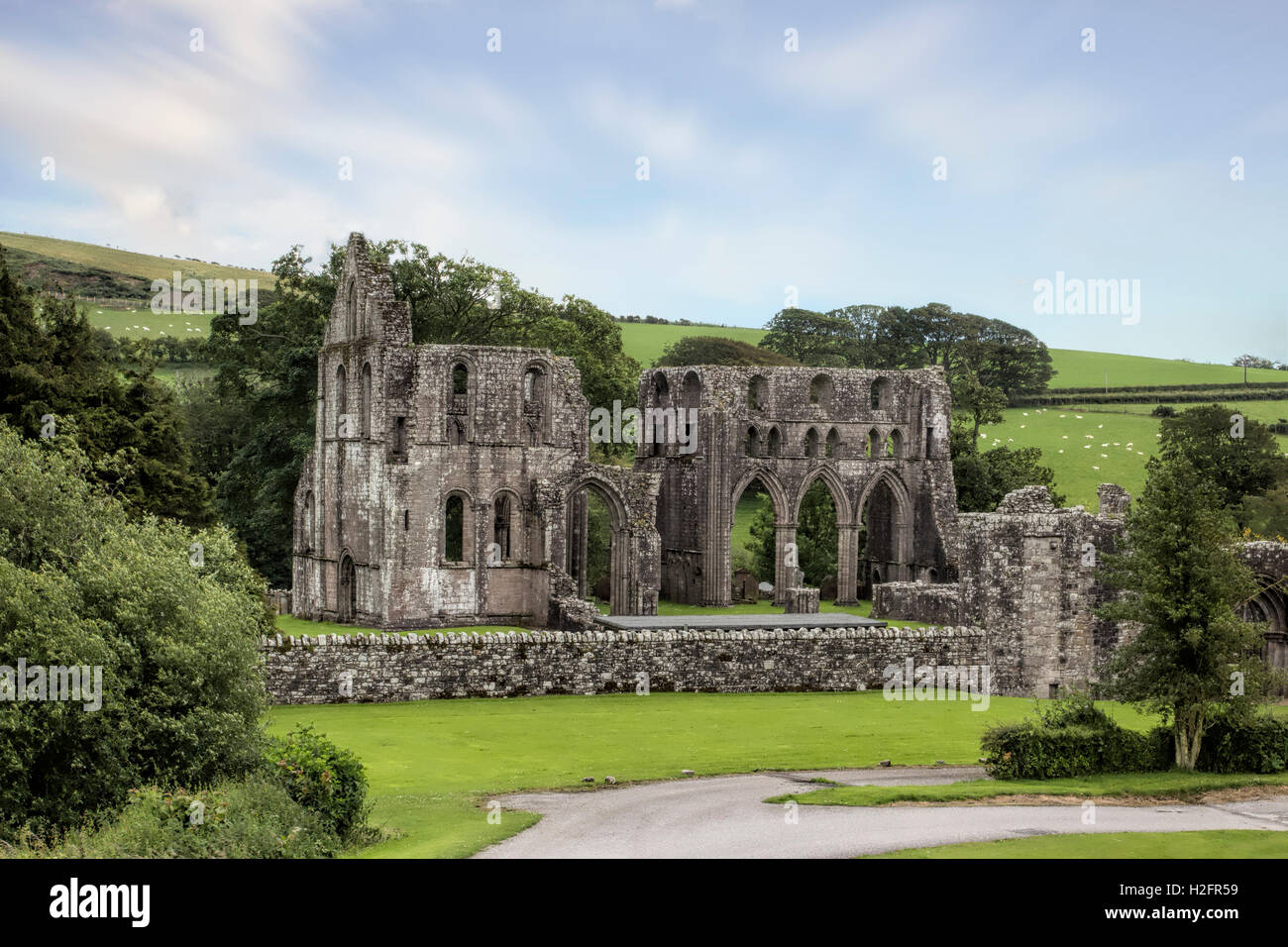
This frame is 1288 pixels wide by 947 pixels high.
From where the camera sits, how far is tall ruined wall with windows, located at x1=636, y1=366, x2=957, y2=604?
5616 centimetres

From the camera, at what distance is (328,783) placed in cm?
1964

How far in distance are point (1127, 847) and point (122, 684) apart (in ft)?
49.7

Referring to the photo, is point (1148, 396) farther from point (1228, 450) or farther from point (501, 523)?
point (501, 523)

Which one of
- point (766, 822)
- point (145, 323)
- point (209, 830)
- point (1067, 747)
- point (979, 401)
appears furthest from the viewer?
point (145, 323)

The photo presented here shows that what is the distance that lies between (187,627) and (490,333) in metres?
43.1

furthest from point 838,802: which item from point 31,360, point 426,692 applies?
point 31,360

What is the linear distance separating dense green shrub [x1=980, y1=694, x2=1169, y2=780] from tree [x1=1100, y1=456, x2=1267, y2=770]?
0.75 meters

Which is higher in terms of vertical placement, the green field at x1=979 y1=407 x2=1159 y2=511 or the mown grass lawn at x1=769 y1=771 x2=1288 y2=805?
the green field at x1=979 y1=407 x2=1159 y2=511

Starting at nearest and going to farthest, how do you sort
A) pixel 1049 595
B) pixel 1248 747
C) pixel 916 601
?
pixel 1248 747, pixel 1049 595, pixel 916 601

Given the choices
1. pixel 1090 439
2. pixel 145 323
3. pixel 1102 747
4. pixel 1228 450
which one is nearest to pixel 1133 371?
pixel 1090 439

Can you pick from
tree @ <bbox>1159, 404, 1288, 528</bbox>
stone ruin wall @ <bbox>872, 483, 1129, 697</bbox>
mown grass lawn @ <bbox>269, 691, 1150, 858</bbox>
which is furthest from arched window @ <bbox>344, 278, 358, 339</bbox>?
tree @ <bbox>1159, 404, 1288, 528</bbox>

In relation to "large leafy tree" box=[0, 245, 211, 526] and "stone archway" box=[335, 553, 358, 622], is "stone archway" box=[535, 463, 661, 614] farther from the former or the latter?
"large leafy tree" box=[0, 245, 211, 526]

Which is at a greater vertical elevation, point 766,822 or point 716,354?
point 716,354

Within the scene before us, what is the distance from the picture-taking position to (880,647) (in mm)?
37906
